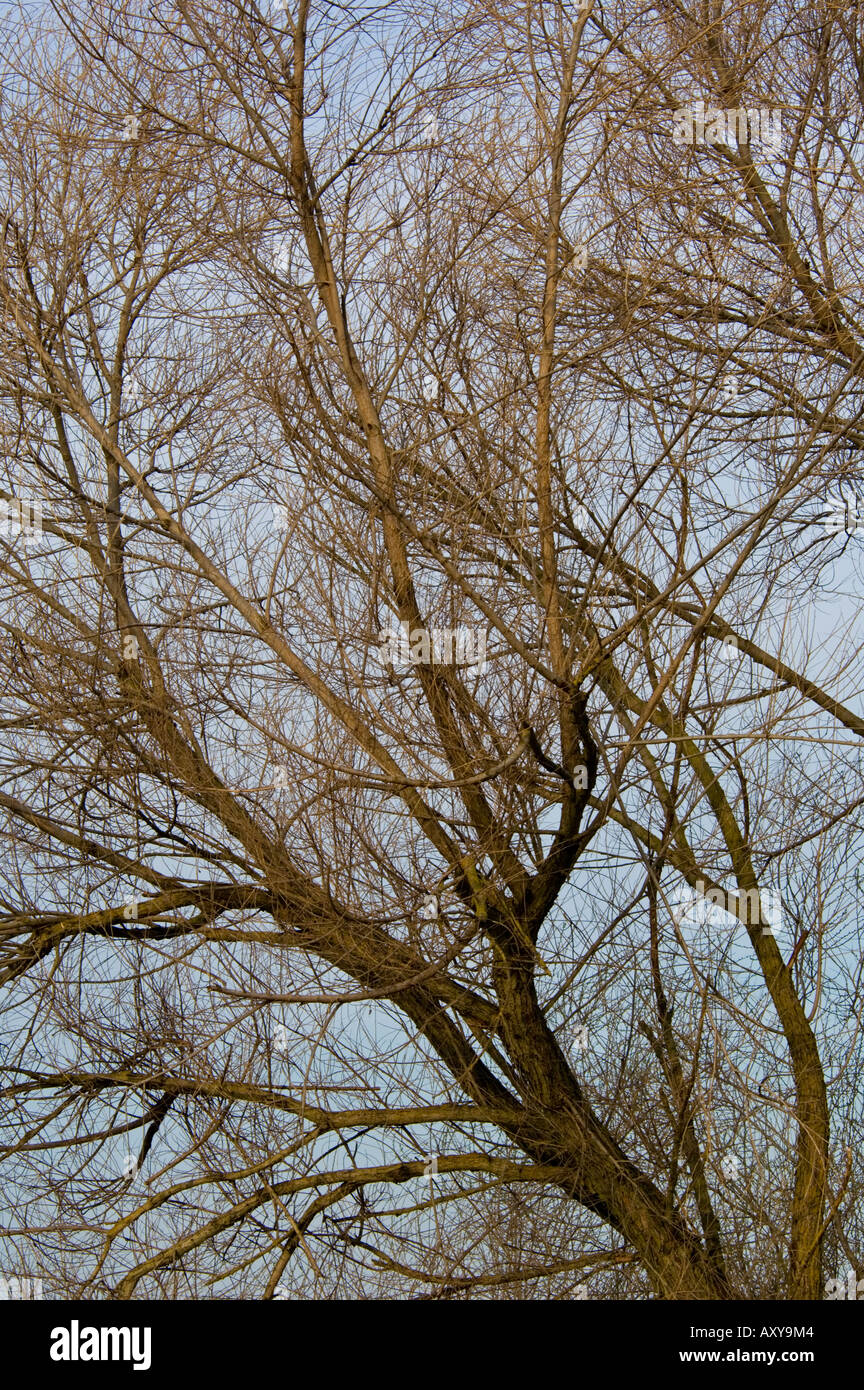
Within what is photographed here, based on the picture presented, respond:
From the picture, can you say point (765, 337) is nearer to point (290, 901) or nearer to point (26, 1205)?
point (290, 901)

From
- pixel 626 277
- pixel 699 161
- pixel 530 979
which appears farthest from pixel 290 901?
pixel 699 161

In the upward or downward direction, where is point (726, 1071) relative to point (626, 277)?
downward

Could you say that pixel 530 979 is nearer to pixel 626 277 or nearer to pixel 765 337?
pixel 626 277

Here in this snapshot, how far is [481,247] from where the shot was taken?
5871mm

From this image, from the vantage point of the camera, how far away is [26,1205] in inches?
239

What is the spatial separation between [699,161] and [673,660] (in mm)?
2946

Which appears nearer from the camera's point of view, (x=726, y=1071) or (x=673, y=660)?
(x=673, y=660)

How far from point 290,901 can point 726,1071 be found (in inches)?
74.7
